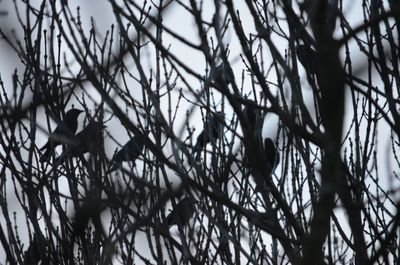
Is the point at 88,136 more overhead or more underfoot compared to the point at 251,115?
more underfoot

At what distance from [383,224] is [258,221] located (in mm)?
1455

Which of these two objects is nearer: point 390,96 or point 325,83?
point 325,83

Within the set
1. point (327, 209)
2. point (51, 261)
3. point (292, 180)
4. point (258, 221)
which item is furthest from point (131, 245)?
point (327, 209)

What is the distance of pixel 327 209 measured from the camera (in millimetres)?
1308

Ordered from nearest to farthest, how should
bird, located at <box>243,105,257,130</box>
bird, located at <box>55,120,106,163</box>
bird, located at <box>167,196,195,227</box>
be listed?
bird, located at <box>55,120,106,163</box>
bird, located at <box>167,196,195,227</box>
bird, located at <box>243,105,257,130</box>

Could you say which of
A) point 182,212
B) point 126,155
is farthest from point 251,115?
point 126,155

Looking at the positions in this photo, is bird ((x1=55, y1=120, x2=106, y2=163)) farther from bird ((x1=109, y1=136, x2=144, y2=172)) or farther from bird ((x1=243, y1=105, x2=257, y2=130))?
bird ((x1=243, y1=105, x2=257, y2=130))

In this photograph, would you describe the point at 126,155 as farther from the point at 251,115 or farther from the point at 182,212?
the point at 251,115

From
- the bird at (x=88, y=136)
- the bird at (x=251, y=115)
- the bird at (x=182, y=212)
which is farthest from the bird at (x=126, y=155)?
the bird at (x=251, y=115)

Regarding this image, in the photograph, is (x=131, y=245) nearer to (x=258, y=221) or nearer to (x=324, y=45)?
(x=258, y=221)

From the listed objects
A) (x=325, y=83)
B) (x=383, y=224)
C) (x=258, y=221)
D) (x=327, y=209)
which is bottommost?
(x=327, y=209)

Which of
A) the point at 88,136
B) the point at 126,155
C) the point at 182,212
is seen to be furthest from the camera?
the point at 182,212

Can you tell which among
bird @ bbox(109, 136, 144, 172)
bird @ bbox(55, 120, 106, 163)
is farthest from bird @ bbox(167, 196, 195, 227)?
bird @ bbox(55, 120, 106, 163)

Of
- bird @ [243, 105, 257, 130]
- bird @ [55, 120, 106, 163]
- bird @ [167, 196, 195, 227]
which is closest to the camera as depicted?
bird @ [55, 120, 106, 163]
